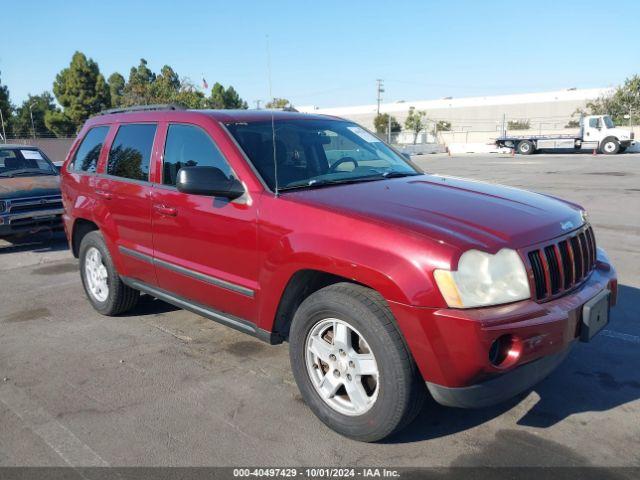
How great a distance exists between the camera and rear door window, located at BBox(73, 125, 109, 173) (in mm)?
5223

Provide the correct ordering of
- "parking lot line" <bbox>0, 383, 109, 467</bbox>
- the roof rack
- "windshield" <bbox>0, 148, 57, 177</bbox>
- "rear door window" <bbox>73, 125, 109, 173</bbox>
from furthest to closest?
"windshield" <bbox>0, 148, 57, 177</bbox> < "rear door window" <bbox>73, 125, 109, 173</bbox> < the roof rack < "parking lot line" <bbox>0, 383, 109, 467</bbox>

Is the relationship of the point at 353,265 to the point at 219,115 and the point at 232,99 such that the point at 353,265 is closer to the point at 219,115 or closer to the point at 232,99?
the point at 219,115

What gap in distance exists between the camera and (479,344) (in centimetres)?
259

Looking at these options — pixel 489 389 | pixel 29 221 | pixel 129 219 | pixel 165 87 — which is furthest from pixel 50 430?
pixel 165 87

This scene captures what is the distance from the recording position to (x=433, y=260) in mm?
2680

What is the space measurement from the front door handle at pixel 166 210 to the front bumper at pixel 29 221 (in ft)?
16.3

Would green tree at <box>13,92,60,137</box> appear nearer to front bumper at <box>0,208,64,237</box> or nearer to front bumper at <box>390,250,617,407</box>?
front bumper at <box>0,208,64,237</box>

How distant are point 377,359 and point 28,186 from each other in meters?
7.62

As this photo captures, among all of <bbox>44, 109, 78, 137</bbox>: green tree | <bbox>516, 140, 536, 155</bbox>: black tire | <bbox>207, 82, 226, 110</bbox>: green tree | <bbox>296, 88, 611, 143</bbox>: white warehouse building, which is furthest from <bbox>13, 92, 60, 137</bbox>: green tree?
<bbox>516, 140, 536, 155</bbox>: black tire

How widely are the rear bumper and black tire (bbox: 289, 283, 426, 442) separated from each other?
0.15m

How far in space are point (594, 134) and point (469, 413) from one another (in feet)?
118

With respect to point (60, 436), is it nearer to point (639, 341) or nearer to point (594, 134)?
point (639, 341)

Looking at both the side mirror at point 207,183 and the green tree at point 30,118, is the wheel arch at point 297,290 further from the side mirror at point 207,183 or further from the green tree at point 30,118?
the green tree at point 30,118

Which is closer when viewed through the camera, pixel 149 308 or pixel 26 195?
pixel 149 308
